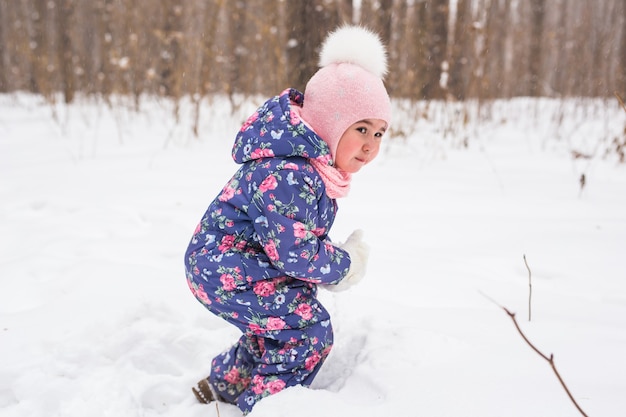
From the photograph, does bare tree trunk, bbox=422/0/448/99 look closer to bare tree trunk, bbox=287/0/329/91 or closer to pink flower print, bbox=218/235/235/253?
bare tree trunk, bbox=287/0/329/91

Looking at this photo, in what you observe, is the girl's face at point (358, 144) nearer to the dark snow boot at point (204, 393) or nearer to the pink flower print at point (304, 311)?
the pink flower print at point (304, 311)

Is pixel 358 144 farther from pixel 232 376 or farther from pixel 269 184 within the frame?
pixel 232 376

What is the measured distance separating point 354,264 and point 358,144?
37cm

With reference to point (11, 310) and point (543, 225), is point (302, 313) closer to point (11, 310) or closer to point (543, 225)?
point (11, 310)

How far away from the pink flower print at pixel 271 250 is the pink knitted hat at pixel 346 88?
33 cm

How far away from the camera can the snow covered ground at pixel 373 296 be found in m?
1.40

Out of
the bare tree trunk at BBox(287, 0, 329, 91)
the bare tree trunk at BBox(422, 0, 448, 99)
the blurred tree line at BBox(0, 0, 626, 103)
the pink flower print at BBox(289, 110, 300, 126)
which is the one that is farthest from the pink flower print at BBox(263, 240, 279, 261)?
the bare tree trunk at BBox(422, 0, 448, 99)

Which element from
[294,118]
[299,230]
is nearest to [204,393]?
[299,230]

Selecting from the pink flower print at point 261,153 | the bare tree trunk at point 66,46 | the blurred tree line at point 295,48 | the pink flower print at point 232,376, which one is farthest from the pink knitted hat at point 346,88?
the bare tree trunk at point 66,46

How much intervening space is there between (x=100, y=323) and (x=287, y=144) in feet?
3.60

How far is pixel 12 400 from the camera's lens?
1.52m

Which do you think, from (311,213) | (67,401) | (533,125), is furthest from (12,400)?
(533,125)

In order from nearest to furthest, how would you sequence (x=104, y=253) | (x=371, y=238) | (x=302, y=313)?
(x=302, y=313) → (x=104, y=253) → (x=371, y=238)

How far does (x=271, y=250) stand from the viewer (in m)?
1.36
